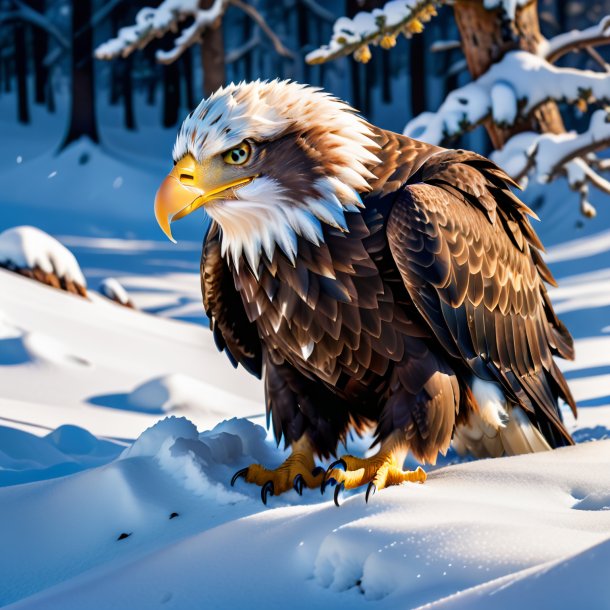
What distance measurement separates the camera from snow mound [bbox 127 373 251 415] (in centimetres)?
455

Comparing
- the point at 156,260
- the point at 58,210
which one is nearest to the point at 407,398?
the point at 156,260

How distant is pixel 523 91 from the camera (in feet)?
19.0

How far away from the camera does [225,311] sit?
299 cm

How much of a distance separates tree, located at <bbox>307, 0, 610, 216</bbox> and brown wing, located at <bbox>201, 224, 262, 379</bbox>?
284cm

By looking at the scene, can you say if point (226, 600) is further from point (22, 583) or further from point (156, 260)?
point (156, 260)

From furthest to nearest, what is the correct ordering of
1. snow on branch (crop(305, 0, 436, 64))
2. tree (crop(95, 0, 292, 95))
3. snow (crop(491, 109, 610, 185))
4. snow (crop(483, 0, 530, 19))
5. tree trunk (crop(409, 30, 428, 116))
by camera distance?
1. tree trunk (crop(409, 30, 428, 116))
2. tree (crop(95, 0, 292, 95))
3. snow (crop(483, 0, 530, 19))
4. snow (crop(491, 109, 610, 185))
5. snow on branch (crop(305, 0, 436, 64))

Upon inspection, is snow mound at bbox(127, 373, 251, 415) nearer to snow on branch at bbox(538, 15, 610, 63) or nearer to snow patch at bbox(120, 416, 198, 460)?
snow patch at bbox(120, 416, 198, 460)

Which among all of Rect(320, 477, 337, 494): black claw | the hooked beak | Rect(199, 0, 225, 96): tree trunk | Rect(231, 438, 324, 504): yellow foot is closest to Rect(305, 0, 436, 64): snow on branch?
the hooked beak

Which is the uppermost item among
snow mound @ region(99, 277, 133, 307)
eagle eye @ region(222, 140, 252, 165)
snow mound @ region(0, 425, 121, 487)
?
eagle eye @ region(222, 140, 252, 165)

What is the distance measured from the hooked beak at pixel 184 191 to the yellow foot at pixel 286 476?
723mm

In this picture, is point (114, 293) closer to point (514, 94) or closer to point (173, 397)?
point (173, 397)

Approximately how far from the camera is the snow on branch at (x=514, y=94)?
576 centimetres

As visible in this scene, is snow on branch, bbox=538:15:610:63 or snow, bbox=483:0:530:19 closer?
snow, bbox=483:0:530:19

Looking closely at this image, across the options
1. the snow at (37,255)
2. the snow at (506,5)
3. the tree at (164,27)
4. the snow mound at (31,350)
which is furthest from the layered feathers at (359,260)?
the tree at (164,27)
